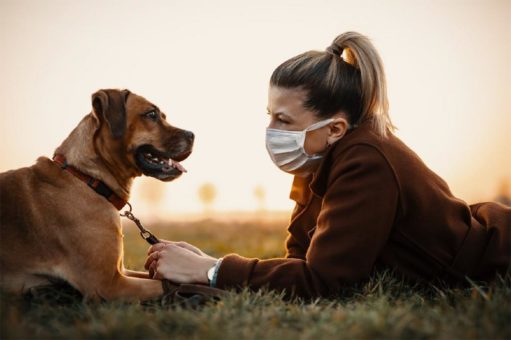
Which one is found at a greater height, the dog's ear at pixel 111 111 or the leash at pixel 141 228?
the dog's ear at pixel 111 111

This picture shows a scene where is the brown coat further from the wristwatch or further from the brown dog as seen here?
the brown dog

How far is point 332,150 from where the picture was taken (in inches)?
159

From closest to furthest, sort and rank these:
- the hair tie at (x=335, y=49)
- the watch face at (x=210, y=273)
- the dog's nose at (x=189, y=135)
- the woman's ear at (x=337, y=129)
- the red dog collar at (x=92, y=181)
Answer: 1. the watch face at (x=210, y=273)
2. the red dog collar at (x=92, y=181)
3. the woman's ear at (x=337, y=129)
4. the hair tie at (x=335, y=49)
5. the dog's nose at (x=189, y=135)

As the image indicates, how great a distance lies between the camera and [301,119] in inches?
167

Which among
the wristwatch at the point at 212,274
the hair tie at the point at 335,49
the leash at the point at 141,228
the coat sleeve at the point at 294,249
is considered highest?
the hair tie at the point at 335,49

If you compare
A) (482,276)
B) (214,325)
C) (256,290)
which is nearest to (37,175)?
(256,290)

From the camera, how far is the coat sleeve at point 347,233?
365cm

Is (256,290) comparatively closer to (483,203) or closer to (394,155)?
(394,155)

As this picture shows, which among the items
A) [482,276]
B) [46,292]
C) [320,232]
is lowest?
[482,276]

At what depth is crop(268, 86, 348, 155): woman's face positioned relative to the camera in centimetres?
422

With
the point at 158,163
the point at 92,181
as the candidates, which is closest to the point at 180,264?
the point at 92,181

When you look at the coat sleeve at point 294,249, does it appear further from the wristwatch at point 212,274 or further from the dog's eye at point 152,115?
the dog's eye at point 152,115

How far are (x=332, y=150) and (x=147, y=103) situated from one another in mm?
1822

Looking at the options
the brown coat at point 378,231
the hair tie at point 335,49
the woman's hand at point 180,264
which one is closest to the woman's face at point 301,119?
the brown coat at point 378,231
